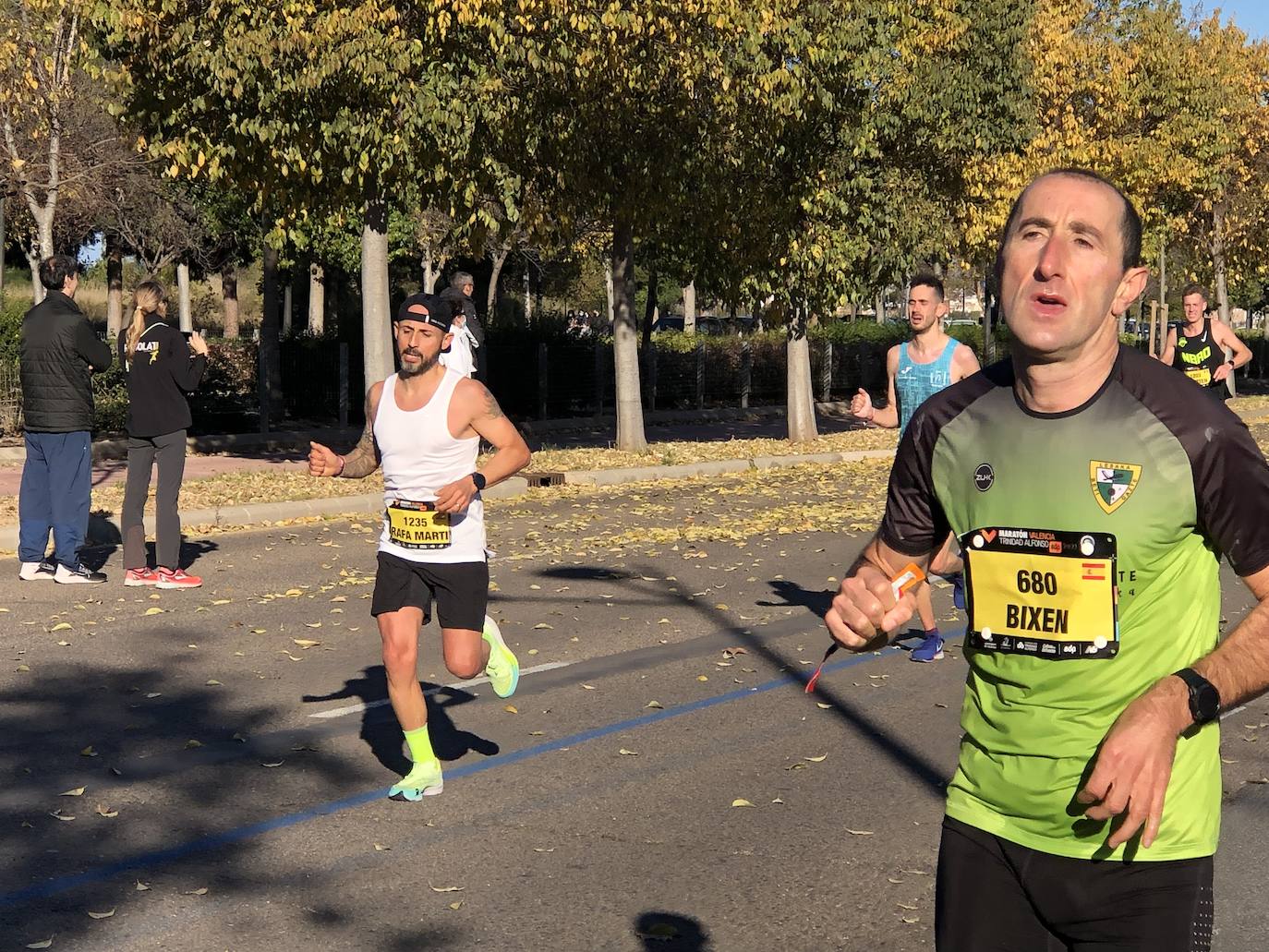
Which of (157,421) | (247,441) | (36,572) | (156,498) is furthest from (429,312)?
(247,441)

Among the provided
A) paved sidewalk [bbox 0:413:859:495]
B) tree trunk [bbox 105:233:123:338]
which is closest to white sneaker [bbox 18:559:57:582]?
paved sidewalk [bbox 0:413:859:495]

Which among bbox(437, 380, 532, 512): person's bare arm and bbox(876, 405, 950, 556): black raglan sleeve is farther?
bbox(437, 380, 532, 512): person's bare arm

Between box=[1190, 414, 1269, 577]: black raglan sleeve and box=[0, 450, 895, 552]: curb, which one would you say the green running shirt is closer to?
box=[1190, 414, 1269, 577]: black raglan sleeve

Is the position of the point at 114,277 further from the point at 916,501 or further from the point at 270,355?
the point at 916,501

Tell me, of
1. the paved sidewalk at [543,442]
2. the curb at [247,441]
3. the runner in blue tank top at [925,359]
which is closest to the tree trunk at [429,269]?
the paved sidewalk at [543,442]

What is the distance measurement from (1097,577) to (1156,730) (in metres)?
0.30

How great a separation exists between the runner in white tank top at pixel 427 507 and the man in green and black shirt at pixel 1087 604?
3.63 meters

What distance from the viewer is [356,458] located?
7.16 m

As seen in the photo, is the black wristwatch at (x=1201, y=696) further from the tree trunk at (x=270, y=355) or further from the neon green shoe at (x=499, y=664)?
the tree trunk at (x=270, y=355)

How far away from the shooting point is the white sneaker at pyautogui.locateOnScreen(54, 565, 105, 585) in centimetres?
1153

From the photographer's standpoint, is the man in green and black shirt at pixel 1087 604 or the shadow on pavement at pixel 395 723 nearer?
the man in green and black shirt at pixel 1087 604

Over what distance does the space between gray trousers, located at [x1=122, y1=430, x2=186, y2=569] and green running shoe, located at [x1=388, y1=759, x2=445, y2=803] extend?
5.66m

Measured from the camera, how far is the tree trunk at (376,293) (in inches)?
768

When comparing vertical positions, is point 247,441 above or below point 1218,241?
below
